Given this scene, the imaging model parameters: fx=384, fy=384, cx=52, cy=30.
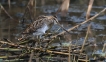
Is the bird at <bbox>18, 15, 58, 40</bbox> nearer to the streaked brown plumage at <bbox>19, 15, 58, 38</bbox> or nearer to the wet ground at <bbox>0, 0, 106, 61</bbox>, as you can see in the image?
the streaked brown plumage at <bbox>19, 15, 58, 38</bbox>

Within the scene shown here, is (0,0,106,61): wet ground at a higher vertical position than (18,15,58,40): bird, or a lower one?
lower

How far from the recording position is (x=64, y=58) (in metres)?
4.73

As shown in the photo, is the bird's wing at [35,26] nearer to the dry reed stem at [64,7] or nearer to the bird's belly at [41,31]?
the bird's belly at [41,31]

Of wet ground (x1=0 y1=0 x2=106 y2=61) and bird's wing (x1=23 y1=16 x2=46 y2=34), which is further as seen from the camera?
wet ground (x1=0 y1=0 x2=106 y2=61)

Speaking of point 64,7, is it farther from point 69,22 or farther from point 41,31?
point 41,31

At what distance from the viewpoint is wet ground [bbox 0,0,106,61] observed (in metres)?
6.07

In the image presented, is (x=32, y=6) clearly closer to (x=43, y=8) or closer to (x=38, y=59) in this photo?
(x=43, y=8)

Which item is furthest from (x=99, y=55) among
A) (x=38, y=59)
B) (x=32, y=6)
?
(x=32, y=6)

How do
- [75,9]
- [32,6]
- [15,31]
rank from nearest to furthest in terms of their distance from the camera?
[15,31]
[32,6]
[75,9]

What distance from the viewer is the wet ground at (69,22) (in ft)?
19.9

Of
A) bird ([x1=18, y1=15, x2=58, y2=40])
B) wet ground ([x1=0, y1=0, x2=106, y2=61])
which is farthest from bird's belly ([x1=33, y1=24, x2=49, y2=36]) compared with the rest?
wet ground ([x1=0, y1=0, x2=106, y2=61])

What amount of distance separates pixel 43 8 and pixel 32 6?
1829 millimetres

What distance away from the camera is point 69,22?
7555mm

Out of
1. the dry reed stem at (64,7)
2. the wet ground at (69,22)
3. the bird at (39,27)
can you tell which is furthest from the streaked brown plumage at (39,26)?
the dry reed stem at (64,7)
